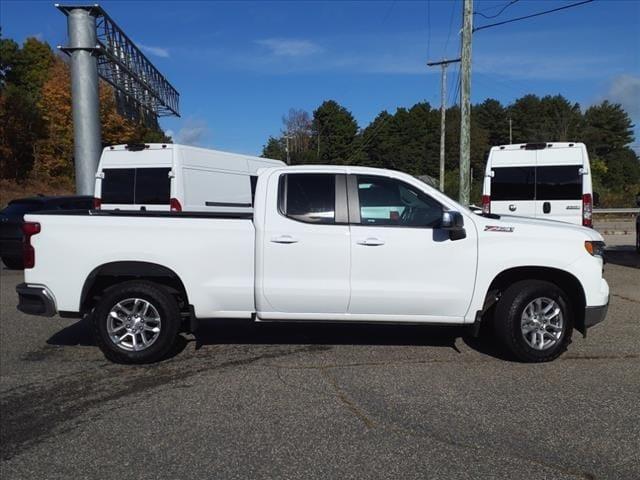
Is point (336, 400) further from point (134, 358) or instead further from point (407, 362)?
point (134, 358)

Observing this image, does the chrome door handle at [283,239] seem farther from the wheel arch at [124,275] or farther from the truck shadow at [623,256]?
the truck shadow at [623,256]

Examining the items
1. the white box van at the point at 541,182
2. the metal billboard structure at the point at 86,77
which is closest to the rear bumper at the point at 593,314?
A: the white box van at the point at 541,182

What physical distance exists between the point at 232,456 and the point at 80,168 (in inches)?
661

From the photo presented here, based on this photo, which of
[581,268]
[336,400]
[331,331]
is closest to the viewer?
[336,400]

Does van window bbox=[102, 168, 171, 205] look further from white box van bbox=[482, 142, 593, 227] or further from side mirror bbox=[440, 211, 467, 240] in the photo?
side mirror bbox=[440, 211, 467, 240]

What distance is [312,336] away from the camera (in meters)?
6.90

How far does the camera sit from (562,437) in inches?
159

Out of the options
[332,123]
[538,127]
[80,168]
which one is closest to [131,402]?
[80,168]

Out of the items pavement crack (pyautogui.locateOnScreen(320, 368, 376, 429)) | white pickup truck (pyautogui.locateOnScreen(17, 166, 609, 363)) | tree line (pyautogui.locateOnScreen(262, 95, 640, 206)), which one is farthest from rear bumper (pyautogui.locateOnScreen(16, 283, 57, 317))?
tree line (pyautogui.locateOnScreen(262, 95, 640, 206))

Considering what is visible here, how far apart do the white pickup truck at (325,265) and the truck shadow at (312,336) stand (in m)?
0.66

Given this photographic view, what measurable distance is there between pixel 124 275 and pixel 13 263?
9477 millimetres

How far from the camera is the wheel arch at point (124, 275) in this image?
18.9 feet

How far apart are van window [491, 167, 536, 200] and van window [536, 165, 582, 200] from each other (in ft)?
0.48

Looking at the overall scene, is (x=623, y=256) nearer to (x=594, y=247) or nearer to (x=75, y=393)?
(x=594, y=247)
